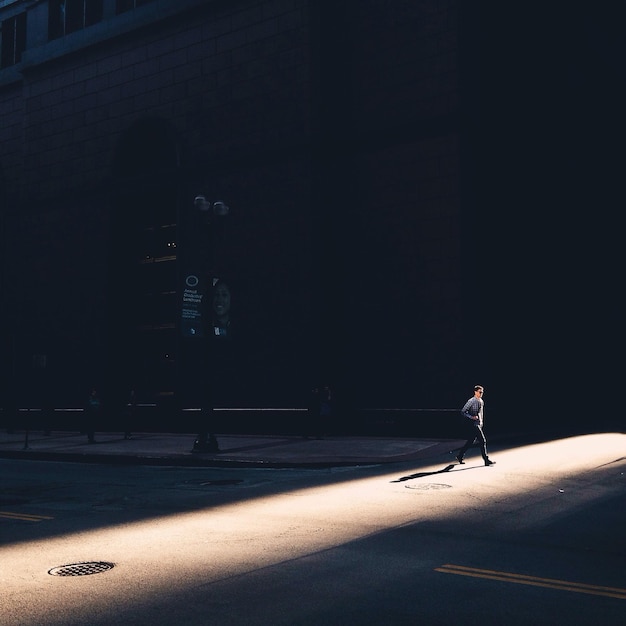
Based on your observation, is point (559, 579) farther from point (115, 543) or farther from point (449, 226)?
point (449, 226)

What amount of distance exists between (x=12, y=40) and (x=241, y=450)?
91.8 feet

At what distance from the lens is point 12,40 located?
128 feet

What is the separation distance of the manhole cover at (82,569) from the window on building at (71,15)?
32.4m

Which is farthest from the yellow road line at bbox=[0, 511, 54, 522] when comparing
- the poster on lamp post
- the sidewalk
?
the poster on lamp post

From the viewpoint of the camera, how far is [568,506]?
10.9m

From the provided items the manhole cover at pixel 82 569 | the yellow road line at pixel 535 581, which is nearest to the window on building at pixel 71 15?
the manhole cover at pixel 82 569

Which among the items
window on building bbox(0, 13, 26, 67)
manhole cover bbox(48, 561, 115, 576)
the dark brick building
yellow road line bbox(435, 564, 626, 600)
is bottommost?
yellow road line bbox(435, 564, 626, 600)

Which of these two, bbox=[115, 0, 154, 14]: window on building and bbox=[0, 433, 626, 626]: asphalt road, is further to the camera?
bbox=[115, 0, 154, 14]: window on building

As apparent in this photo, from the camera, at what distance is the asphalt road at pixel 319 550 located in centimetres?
596

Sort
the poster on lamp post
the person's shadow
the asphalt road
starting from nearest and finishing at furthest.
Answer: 1. the asphalt road
2. the person's shadow
3. the poster on lamp post

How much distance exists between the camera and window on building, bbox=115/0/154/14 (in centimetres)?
3372

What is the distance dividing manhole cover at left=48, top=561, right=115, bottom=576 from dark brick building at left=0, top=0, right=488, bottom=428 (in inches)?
543

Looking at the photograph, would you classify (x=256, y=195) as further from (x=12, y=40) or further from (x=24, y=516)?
(x=24, y=516)

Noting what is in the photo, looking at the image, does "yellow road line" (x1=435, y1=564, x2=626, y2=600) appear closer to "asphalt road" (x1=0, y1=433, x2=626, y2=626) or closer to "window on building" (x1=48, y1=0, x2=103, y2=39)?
"asphalt road" (x1=0, y1=433, x2=626, y2=626)
